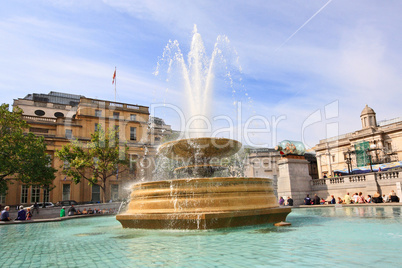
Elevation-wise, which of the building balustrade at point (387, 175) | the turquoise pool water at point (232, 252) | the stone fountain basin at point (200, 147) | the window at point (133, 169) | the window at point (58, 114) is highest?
the window at point (58, 114)

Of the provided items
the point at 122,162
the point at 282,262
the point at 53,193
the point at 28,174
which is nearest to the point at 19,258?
the point at 282,262

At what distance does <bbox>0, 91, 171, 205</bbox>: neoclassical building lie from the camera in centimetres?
3906

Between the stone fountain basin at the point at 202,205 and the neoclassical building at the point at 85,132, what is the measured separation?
31830 millimetres

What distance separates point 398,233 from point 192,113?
844cm

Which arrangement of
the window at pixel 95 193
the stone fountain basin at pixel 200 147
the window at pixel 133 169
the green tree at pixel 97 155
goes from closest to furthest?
the stone fountain basin at pixel 200 147 → the green tree at pixel 97 155 → the window at pixel 133 169 → the window at pixel 95 193

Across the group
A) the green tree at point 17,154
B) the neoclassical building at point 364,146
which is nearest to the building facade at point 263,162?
the neoclassical building at point 364,146

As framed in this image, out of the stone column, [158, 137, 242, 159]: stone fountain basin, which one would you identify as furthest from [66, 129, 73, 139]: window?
[158, 137, 242, 159]: stone fountain basin

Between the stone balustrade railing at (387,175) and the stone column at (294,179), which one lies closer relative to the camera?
the stone balustrade railing at (387,175)

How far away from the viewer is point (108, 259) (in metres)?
4.31

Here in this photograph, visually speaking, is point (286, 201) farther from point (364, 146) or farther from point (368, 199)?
point (364, 146)

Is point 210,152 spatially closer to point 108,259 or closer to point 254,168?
point 108,259

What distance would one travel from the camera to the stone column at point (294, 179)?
2175 centimetres

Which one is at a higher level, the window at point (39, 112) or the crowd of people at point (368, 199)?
the window at point (39, 112)

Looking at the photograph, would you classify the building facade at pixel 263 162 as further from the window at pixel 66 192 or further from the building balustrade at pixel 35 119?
the building balustrade at pixel 35 119
